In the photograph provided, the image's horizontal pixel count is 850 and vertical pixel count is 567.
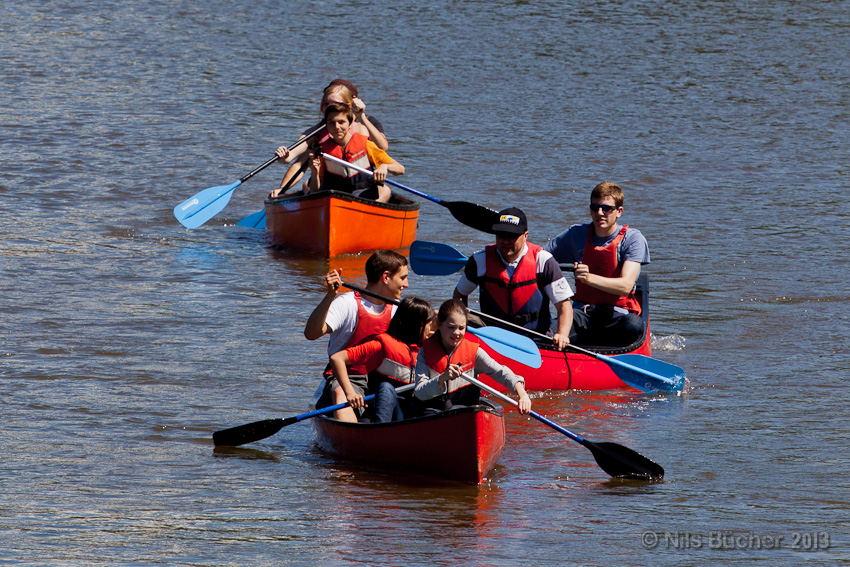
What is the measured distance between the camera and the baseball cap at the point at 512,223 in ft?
23.3

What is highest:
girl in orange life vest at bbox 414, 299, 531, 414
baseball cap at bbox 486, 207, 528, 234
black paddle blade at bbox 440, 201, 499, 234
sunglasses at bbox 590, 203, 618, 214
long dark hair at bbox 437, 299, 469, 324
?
sunglasses at bbox 590, 203, 618, 214

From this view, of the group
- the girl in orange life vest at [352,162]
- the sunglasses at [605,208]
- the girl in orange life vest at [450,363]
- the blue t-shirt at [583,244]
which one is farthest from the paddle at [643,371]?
the girl in orange life vest at [352,162]

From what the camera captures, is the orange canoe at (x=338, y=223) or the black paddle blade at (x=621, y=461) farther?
the orange canoe at (x=338, y=223)

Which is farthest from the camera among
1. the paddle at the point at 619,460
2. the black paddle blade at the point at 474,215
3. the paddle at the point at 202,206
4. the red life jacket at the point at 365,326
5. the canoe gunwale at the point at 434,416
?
the paddle at the point at 202,206

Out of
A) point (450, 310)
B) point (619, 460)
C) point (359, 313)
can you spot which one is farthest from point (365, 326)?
point (619, 460)

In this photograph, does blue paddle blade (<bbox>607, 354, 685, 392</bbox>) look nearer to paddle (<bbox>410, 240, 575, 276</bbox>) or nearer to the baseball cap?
the baseball cap

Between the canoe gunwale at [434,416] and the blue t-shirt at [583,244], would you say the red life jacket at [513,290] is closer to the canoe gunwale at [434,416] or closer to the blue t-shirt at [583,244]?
the blue t-shirt at [583,244]

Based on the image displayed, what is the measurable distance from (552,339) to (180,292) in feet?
12.1

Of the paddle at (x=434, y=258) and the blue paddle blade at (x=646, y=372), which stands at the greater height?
the paddle at (x=434, y=258)

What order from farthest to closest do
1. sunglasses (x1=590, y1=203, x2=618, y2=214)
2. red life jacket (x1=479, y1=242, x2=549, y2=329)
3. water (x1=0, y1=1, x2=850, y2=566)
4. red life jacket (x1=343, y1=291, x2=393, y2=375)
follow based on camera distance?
sunglasses (x1=590, y1=203, x2=618, y2=214), red life jacket (x1=479, y1=242, x2=549, y2=329), red life jacket (x1=343, y1=291, x2=393, y2=375), water (x1=0, y1=1, x2=850, y2=566)

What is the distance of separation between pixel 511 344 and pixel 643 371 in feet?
3.42

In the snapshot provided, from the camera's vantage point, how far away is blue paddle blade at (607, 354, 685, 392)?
7.34m

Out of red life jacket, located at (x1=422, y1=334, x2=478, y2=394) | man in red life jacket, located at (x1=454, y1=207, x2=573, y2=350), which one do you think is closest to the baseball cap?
man in red life jacket, located at (x1=454, y1=207, x2=573, y2=350)

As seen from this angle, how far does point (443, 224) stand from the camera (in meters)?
12.4
